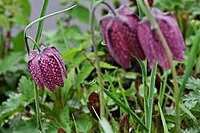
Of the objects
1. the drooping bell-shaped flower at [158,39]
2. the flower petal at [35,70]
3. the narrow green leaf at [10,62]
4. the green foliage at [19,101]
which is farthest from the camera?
the narrow green leaf at [10,62]

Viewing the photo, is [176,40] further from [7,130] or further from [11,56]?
[11,56]

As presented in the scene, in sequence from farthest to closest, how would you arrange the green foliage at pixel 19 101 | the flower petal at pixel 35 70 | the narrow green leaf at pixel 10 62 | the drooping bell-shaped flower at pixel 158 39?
the narrow green leaf at pixel 10 62
the green foliage at pixel 19 101
the flower petal at pixel 35 70
the drooping bell-shaped flower at pixel 158 39

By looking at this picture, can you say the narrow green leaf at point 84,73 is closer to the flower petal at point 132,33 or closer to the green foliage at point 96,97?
the green foliage at point 96,97

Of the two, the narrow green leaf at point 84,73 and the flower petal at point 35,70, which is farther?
the narrow green leaf at point 84,73

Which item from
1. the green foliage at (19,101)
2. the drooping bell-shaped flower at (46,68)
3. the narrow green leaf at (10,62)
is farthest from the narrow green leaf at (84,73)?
the narrow green leaf at (10,62)

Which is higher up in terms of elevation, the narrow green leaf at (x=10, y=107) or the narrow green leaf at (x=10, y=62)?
the narrow green leaf at (x=10, y=107)

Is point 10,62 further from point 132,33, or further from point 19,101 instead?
point 132,33

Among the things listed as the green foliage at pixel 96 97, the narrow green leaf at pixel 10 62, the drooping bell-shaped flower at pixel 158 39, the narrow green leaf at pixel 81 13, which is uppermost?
the drooping bell-shaped flower at pixel 158 39
